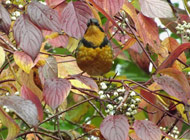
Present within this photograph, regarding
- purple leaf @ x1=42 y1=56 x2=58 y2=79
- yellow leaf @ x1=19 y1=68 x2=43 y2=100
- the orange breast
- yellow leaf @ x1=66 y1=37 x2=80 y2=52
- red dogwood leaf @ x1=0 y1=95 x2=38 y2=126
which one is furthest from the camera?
yellow leaf @ x1=66 y1=37 x2=80 y2=52

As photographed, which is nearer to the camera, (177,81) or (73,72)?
(177,81)

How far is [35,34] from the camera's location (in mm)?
1121

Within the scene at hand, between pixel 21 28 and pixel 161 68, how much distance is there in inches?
17.3

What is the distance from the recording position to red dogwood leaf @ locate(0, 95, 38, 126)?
3.36ft

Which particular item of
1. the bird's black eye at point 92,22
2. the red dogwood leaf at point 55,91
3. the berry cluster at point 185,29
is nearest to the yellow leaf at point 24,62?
the red dogwood leaf at point 55,91

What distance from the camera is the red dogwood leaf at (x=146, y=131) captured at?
1.16 meters

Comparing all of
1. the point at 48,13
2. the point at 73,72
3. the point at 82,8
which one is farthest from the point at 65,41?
the point at 48,13

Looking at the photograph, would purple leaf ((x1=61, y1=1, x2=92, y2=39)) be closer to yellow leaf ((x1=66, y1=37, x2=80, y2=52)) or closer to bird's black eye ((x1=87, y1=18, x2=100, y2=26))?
bird's black eye ((x1=87, y1=18, x2=100, y2=26))

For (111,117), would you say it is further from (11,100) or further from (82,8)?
(82,8)

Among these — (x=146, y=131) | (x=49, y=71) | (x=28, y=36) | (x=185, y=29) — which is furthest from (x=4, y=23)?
(x=185, y=29)

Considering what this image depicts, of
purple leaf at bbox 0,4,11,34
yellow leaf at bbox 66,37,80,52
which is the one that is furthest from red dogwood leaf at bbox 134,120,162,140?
yellow leaf at bbox 66,37,80,52

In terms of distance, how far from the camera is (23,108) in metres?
1.05

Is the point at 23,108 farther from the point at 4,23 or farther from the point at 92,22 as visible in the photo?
the point at 92,22

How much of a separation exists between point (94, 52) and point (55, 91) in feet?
1.30
